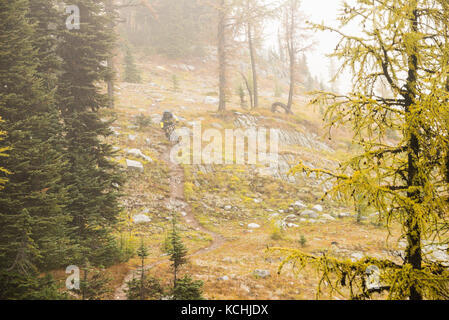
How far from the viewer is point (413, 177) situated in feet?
14.0

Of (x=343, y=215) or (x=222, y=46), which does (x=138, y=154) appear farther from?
(x=222, y=46)

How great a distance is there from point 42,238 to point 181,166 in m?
12.1

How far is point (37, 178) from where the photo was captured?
23.9 feet

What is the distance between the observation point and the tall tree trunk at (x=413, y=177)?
4.09 metres

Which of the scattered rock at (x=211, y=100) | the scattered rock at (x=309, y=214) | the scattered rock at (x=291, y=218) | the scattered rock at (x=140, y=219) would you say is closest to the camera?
the scattered rock at (x=140, y=219)

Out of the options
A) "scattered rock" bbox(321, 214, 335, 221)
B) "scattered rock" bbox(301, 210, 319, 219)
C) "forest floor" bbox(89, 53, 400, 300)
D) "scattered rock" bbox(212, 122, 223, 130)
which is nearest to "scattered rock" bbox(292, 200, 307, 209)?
"forest floor" bbox(89, 53, 400, 300)

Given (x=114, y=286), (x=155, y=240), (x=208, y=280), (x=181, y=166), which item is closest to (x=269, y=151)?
(x=181, y=166)

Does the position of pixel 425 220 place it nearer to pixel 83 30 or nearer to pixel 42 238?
pixel 42 238

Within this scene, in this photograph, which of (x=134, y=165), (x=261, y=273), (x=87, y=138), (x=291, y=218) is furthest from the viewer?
(x=134, y=165)

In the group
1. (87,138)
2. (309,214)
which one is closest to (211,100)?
(309,214)

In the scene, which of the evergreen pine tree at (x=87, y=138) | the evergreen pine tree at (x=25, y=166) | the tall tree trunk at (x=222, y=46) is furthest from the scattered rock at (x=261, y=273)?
the tall tree trunk at (x=222, y=46)

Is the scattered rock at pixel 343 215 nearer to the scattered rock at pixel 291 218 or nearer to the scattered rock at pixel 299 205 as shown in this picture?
the scattered rock at pixel 299 205

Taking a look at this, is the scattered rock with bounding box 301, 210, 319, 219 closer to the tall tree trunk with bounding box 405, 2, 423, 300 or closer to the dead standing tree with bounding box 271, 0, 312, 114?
the tall tree trunk with bounding box 405, 2, 423, 300

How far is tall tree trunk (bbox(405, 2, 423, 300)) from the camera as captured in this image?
409cm
